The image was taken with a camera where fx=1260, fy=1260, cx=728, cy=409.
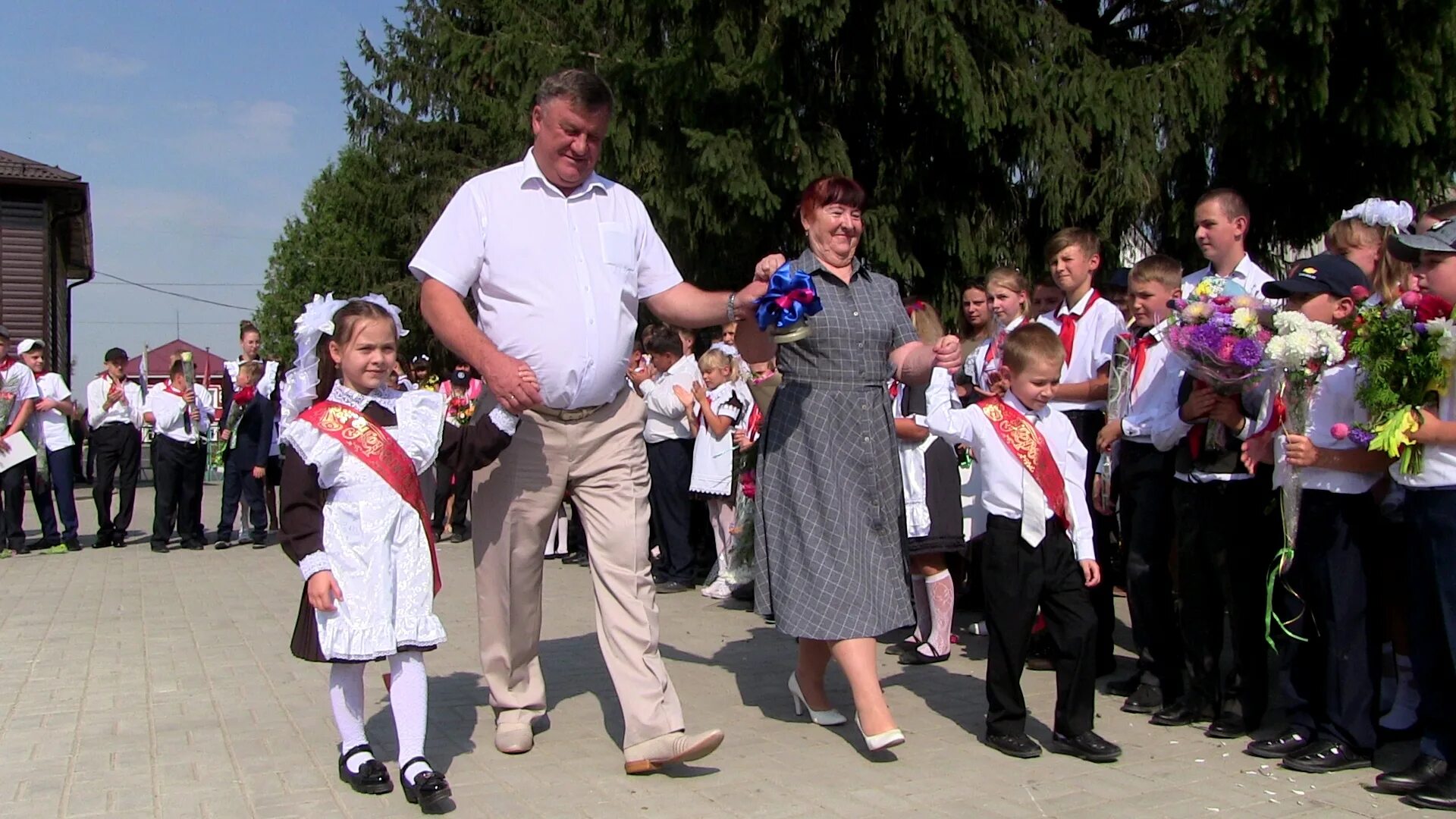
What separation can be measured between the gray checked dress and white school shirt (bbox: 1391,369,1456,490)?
72.6 inches


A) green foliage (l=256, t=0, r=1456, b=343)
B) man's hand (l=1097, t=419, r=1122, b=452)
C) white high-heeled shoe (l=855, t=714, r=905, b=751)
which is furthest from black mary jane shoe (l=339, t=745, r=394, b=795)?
green foliage (l=256, t=0, r=1456, b=343)

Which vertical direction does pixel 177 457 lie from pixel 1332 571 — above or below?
above

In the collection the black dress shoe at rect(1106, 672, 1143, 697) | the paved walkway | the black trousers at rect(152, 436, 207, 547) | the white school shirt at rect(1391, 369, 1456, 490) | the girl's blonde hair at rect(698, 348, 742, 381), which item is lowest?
the paved walkway

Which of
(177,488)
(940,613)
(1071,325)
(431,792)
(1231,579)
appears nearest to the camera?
(431,792)

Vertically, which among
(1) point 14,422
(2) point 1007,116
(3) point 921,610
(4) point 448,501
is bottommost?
(3) point 921,610

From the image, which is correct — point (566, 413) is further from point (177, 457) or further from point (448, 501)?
point (177, 457)

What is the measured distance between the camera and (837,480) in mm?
4910

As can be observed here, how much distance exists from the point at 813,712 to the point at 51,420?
1067 cm

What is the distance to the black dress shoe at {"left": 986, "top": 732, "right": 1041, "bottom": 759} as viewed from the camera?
15.5 feet

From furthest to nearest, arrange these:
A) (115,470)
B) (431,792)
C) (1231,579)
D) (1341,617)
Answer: (115,470)
(1231,579)
(1341,617)
(431,792)

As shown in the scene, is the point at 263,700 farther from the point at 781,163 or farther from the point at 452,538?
the point at 452,538

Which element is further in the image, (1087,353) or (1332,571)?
(1087,353)

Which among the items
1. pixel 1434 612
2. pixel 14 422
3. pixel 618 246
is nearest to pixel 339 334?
pixel 618 246

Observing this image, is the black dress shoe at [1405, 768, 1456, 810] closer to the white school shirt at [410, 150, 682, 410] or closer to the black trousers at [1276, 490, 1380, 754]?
the black trousers at [1276, 490, 1380, 754]
